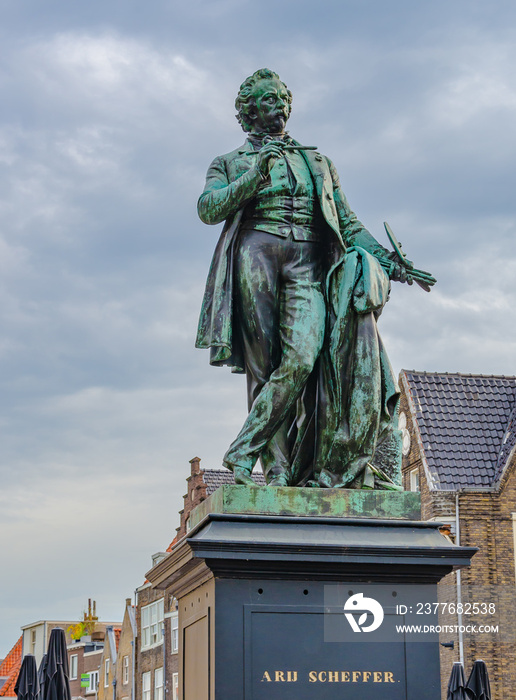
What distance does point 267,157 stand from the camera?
6242 mm

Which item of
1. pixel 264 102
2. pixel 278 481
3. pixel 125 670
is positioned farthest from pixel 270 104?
pixel 125 670

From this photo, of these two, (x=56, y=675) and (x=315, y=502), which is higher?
(x=315, y=502)

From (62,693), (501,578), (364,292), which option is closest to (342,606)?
(364,292)

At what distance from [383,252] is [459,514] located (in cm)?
2005

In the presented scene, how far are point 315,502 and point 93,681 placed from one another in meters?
54.0

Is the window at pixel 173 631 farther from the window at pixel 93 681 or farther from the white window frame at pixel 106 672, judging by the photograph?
the window at pixel 93 681

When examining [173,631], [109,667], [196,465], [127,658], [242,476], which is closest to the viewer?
[242,476]

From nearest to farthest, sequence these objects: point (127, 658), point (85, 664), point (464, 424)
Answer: point (464, 424) → point (127, 658) → point (85, 664)

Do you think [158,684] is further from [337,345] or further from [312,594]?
[312,594]

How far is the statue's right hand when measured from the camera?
6.24 metres

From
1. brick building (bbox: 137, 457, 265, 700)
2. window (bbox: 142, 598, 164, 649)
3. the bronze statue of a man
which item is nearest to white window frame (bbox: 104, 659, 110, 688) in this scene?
brick building (bbox: 137, 457, 265, 700)

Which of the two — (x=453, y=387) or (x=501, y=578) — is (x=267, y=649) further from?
(x=453, y=387)

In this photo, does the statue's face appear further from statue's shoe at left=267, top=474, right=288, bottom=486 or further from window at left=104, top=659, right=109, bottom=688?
window at left=104, top=659, right=109, bottom=688

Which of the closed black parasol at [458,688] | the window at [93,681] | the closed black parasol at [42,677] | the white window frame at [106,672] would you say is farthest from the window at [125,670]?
the closed black parasol at [42,677]
